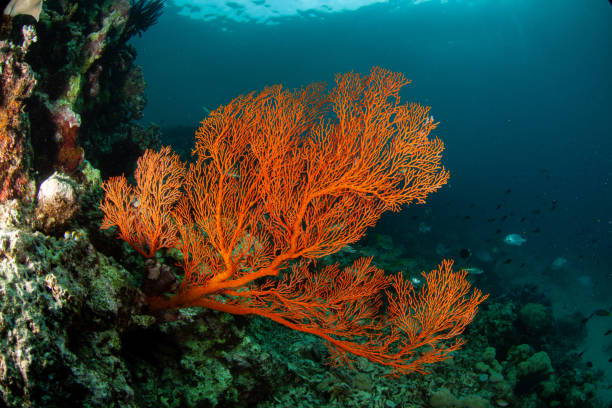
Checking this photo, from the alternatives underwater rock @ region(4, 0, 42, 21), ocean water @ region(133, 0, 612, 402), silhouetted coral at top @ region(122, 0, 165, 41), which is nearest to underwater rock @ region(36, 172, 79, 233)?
underwater rock @ region(4, 0, 42, 21)

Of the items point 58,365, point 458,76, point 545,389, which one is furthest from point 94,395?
point 458,76

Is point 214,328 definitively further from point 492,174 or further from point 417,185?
point 492,174

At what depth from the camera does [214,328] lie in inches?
159

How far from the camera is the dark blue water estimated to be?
113 feet

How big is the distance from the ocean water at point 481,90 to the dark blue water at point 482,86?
27 cm

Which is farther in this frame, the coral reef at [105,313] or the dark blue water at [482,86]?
the dark blue water at [482,86]

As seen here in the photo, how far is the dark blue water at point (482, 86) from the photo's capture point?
34.4 metres

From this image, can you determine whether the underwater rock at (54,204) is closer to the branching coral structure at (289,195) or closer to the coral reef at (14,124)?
the branching coral structure at (289,195)

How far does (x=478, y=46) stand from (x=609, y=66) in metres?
17.6

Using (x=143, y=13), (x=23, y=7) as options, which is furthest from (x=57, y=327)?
(x=143, y=13)

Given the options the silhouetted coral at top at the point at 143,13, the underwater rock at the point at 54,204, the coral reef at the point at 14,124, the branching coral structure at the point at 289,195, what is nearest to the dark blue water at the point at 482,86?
the branching coral structure at the point at 289,195

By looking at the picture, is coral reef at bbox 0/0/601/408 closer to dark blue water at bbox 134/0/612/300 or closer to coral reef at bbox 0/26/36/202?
coral reef at bbox 0/26/36/202

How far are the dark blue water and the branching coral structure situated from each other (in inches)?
533

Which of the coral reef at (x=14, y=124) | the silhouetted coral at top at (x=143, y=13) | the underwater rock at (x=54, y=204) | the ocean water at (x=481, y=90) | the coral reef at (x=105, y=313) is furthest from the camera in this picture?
the ocean water at (x=481, y=90)
